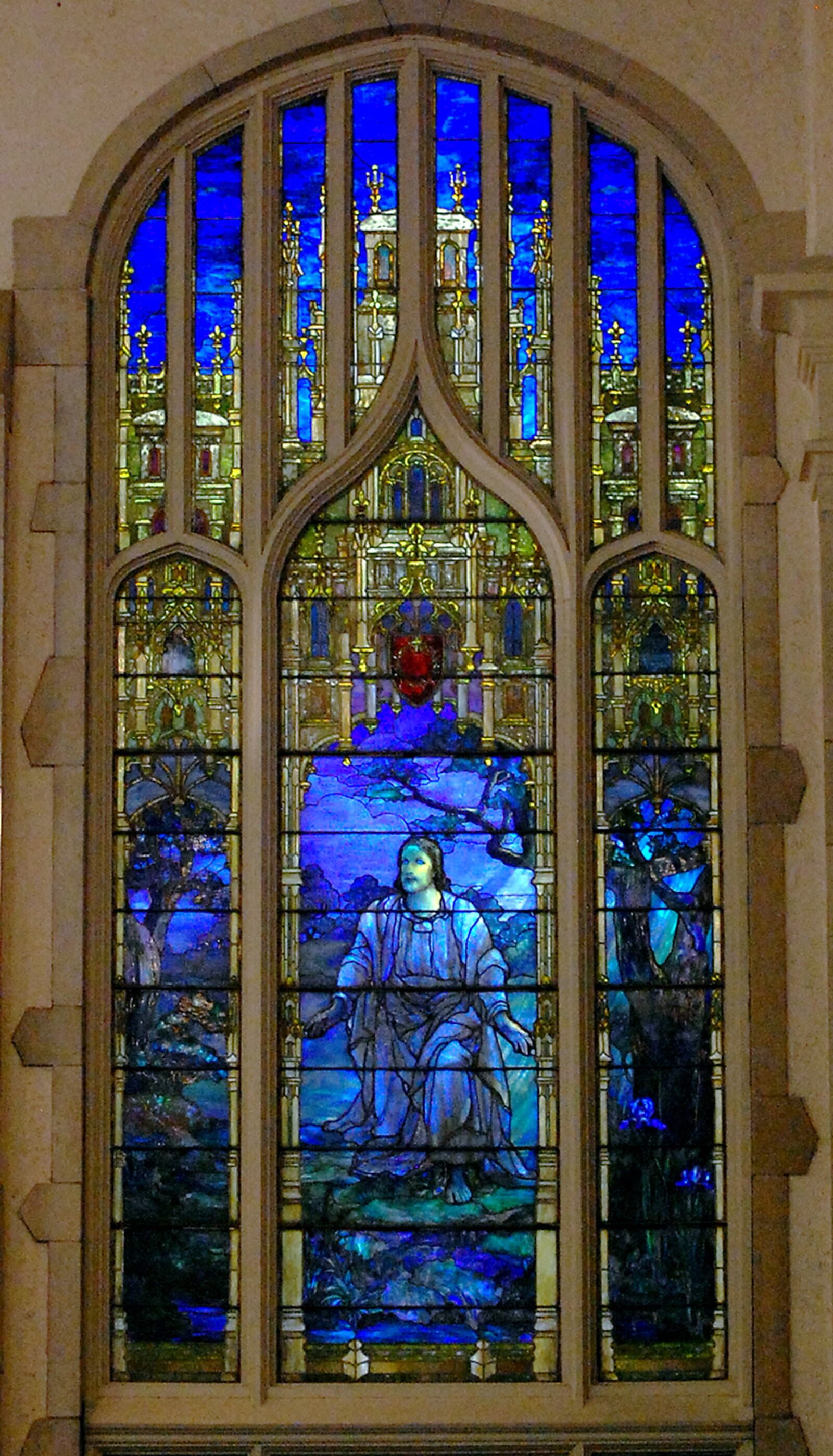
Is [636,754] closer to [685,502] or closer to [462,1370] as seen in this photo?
[685,502]

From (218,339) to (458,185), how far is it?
0.89 metres

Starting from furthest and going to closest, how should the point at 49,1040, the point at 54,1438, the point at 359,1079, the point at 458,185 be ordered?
the point at 458,185 → the point at 359,1079 → the point at 49,1040 → the point at 54,1438

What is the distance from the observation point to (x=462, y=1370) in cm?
585

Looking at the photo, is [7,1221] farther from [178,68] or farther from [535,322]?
[178,68]

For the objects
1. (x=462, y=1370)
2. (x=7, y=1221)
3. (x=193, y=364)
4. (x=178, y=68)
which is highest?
(x=178, y=68)

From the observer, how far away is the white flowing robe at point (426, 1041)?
19.4ft

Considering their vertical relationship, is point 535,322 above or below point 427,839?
above

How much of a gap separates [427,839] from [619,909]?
2.01ft

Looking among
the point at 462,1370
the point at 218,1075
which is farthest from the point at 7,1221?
the point at 462,1370

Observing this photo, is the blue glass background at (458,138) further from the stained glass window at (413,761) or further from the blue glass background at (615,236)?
the blue glass background at (615,236)

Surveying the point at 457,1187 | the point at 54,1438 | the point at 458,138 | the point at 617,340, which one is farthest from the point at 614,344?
the point at 54,1438

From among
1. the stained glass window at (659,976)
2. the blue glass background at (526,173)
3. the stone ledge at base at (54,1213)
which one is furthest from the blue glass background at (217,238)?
the stone ledge at base at (54,1213)

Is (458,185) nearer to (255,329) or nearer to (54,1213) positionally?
(255,329)

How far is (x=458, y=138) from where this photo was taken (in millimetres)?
6215
